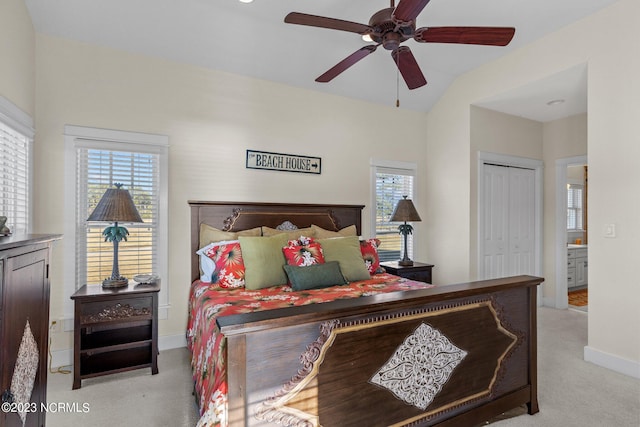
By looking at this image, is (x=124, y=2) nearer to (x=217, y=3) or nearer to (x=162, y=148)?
(x=217, y=3)

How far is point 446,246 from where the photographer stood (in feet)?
14.9

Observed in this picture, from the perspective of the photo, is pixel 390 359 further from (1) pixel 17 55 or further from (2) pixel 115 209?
(1) pixel 17 55

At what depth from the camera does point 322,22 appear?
7.06ft

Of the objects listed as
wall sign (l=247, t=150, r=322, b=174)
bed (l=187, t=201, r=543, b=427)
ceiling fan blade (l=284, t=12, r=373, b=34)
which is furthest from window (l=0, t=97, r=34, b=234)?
ceiling fan blade (l=284, t=12, r=373, b=34)

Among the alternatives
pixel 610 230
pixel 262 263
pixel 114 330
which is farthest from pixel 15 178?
pixel 610 230

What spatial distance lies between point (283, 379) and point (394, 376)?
24.0 inches

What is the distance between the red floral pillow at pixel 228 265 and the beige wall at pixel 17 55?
6.05 ft

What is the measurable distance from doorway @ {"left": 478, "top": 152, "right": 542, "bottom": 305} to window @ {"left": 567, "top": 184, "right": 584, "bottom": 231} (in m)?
1.92

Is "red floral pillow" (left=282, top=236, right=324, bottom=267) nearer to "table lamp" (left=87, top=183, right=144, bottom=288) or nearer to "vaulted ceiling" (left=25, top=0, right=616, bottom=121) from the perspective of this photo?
"table lamp" (left=87, top=183, right=144, bottom=288)

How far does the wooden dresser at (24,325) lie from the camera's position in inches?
43.2

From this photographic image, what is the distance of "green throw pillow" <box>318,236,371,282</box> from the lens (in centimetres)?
312

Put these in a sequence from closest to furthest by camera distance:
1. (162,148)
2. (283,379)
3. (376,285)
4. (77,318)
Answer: (283,379), (77,318), (376,285), (162,148)

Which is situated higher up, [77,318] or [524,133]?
[524,133]

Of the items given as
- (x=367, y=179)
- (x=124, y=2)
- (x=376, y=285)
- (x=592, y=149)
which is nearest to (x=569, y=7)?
(x=592, y=149)
